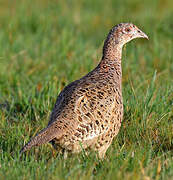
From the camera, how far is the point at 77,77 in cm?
611

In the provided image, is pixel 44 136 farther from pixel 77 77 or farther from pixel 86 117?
pixel 77 77

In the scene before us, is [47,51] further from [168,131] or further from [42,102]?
[168,131]

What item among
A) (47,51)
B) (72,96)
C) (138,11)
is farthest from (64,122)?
(138,11)

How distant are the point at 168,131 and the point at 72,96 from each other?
990 millimetres

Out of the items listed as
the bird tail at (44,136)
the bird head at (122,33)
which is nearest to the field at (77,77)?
the bird tail at (44,136)

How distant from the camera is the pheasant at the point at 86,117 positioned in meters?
3.77

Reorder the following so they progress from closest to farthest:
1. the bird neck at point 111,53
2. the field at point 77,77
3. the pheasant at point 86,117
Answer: the field at point 77,77 → the pheasant at point 86,117 → the bird neck at point 111,53

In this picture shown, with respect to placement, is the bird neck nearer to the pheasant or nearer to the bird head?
the bird head

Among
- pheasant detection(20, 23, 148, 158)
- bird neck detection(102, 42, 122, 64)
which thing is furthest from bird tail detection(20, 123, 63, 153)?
bird neck detection(102, 42, 122, 64)

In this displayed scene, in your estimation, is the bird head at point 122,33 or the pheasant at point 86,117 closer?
the pheasant at point 86,117

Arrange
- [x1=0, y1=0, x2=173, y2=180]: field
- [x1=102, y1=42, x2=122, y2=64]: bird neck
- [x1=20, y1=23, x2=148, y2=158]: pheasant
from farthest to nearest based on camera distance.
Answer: [x1=102, y1=42, x2=122, y2=64]: bird neck, [x1=20, y1=23, x2=148, y2=158]: pheasant, [x1=0, y1=0, x2=173, y2=180]: field

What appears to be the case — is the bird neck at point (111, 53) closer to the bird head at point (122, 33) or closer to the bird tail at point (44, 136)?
the bird head at point (122, 33)

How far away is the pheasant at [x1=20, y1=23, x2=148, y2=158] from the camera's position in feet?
12.4

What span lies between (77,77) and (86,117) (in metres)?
2.26
